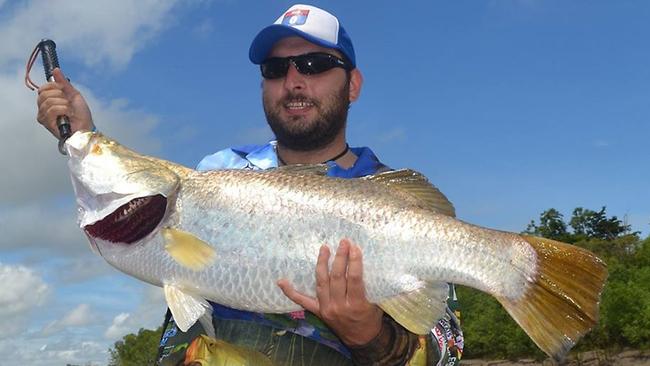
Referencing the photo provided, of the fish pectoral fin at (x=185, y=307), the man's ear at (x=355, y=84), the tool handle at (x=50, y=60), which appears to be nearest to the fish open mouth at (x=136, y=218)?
the fish pectoral fin at (x=185, y=307)

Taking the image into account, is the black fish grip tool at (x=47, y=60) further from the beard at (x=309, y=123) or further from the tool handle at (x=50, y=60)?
the beard at (x=309, y=123)

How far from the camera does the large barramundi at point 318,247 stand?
444 cm

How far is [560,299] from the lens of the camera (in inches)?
173

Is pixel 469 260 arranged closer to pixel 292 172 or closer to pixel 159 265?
pixel 292 172

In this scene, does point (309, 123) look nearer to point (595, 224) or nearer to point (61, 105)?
point (61, 105)

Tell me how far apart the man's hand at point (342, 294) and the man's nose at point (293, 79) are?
2.12m

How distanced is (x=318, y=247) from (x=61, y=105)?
2511 mm

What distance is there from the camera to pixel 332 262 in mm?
4480

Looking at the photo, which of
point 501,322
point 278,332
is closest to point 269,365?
point 278,332

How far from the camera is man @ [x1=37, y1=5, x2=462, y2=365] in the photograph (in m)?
4.66

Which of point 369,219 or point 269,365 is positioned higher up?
point 369,219

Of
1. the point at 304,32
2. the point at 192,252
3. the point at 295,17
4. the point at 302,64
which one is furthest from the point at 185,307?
the point at 295,17

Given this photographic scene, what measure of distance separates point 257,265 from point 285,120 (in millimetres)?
1973

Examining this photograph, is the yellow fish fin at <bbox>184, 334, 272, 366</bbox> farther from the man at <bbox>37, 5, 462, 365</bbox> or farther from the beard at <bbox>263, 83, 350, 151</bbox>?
the beard at <bbox>263, 83, 350, 151</bbox>
